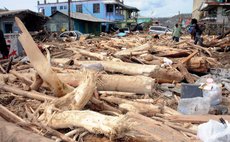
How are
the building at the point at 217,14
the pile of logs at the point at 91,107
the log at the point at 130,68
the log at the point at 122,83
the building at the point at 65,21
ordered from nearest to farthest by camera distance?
the pile of logs at the point at 91,107 → the log at the point at 122,83 → the log at the point at 130,68 → the building at the point at 217,14 → the building at the point at 65,21

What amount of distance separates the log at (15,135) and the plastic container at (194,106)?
234cm

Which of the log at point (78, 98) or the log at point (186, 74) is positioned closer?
the log at point (78, 98)

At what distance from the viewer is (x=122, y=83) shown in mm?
5555

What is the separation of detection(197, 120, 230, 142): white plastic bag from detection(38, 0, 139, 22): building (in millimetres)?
43823

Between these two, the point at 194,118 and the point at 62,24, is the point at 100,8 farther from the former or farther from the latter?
the point at 194,118

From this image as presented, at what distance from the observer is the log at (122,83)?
5449 mm

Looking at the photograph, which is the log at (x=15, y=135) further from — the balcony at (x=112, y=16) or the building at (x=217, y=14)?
the balcony at (x=112, y=16)

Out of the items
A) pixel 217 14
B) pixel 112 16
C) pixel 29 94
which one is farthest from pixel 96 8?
pixel 29 94

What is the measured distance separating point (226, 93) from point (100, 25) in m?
38.6

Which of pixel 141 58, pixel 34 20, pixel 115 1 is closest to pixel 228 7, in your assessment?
pixel 115 1

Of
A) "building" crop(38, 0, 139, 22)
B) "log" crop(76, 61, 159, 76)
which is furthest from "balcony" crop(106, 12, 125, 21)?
"log" crop(76, 61, 159, 76)

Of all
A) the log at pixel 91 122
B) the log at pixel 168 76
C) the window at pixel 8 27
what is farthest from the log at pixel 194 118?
the window at pixel 8 27

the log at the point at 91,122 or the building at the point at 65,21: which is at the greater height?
the building at the point at 65,21

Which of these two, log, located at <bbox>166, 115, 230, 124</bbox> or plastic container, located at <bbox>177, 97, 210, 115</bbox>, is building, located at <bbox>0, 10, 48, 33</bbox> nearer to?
plastic container, located at <bbox>177, 97, 210, 115</bbox>
